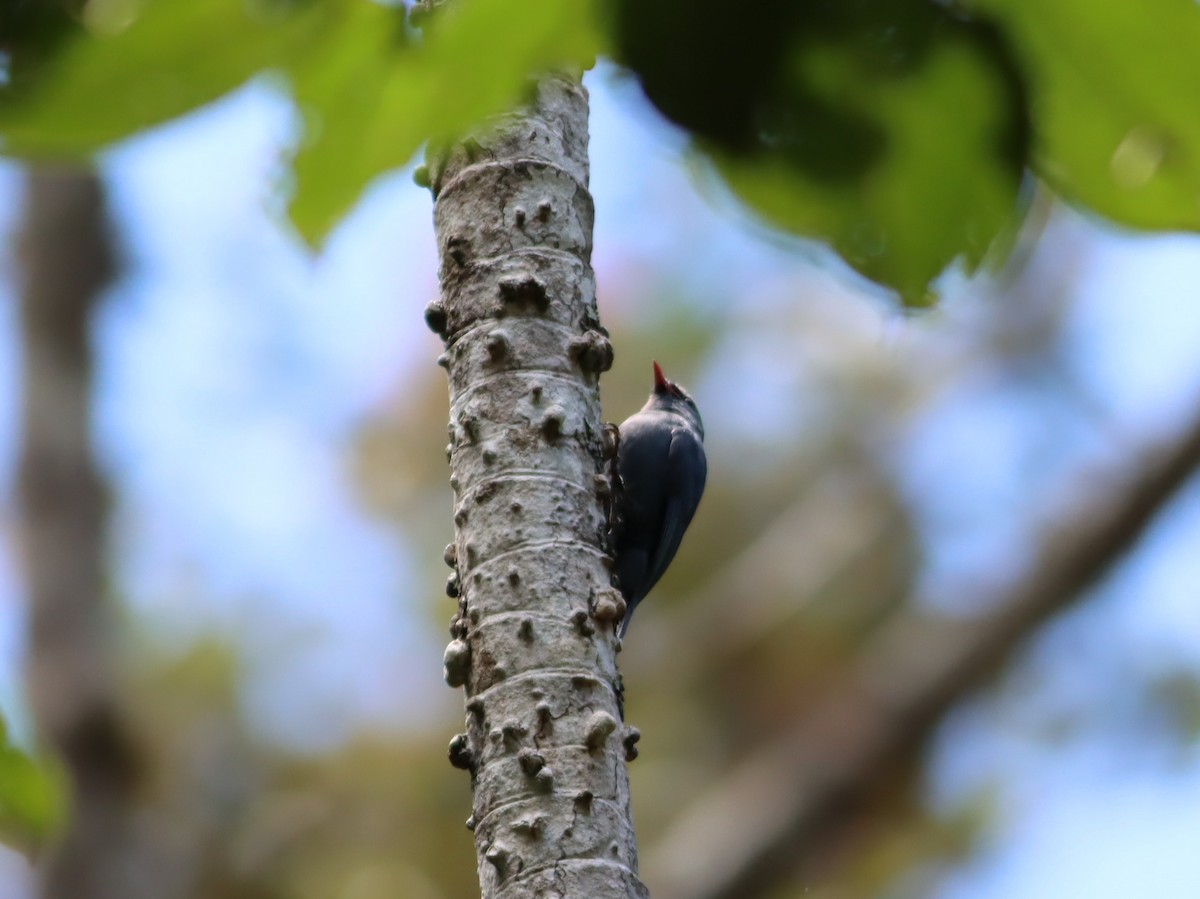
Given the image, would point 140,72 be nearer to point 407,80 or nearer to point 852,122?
point 407,80

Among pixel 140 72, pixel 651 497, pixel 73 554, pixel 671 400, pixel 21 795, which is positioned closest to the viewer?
pixel 140 72

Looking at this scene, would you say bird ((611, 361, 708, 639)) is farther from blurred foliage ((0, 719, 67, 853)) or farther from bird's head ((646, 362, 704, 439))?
blurred foliage ((0, 719, 67, 853))

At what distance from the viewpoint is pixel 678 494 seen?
3.87m

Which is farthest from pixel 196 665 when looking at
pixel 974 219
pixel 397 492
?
pixel 974 219

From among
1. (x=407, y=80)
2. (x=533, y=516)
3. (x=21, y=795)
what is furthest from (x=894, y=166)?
(x=533, y=516)

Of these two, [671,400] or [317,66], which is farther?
[671,400]

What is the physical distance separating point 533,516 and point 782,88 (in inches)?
69.3

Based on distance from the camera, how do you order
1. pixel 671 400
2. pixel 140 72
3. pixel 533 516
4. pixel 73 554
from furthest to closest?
1. pixel 73 554
2. pixel 671 400
3. pixel 533 516
4. pixel 140 72

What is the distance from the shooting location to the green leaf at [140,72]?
1.48 ft

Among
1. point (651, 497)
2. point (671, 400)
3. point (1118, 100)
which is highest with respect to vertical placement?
point (671, 400)

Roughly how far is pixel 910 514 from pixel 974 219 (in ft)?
31.5

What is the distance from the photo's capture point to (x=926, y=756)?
7.14 metres

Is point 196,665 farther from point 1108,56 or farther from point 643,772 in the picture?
point 1108,56

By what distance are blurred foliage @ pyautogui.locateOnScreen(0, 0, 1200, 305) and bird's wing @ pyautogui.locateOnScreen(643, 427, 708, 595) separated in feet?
10.6
